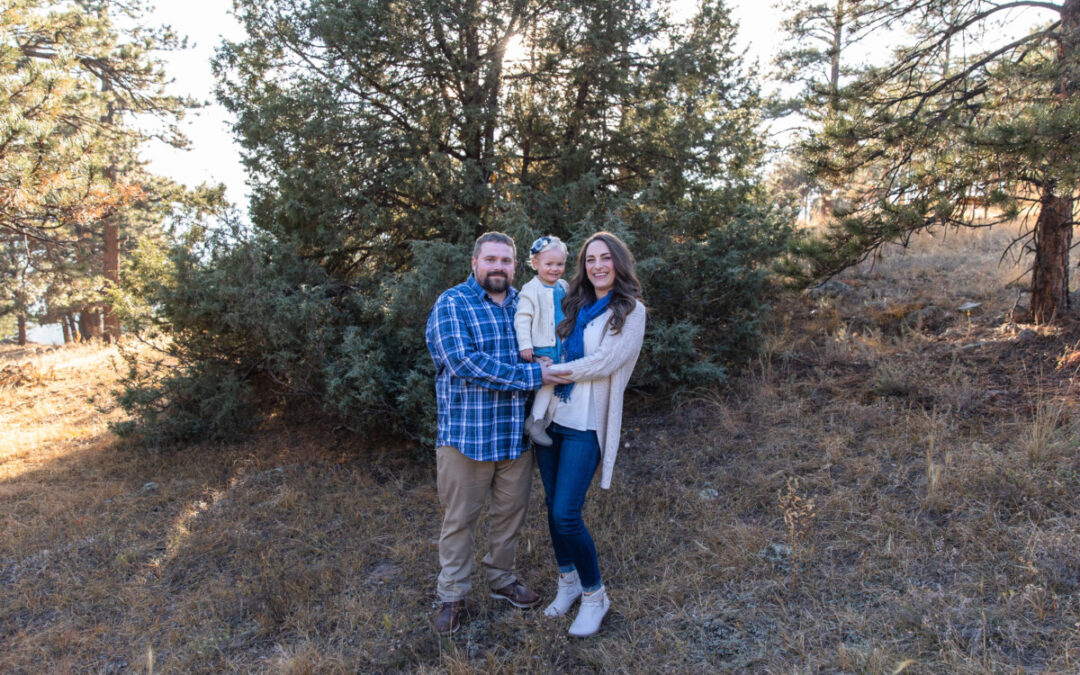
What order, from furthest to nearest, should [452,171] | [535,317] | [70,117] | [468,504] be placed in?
[70,117] → [452,171] → [468,504] → [535,317]

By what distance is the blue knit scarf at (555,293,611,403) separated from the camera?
333 cm

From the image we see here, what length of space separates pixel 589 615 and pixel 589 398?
121 centimetres

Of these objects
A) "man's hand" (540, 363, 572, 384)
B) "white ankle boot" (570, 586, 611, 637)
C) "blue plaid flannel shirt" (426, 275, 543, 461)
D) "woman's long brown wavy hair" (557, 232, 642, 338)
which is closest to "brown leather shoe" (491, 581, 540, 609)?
"white ankle boot" (570, 586, 611, 637)

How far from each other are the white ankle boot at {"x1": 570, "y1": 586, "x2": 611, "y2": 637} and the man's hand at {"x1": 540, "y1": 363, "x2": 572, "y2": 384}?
121 cm

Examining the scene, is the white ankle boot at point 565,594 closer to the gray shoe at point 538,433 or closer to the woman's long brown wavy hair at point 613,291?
the gray shoe at point 538,433

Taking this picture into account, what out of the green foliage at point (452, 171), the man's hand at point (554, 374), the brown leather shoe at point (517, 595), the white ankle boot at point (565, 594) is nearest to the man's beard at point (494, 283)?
the man's hand at point (554, 374)

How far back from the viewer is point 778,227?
6695 millimetres

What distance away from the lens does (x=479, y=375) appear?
3.22m

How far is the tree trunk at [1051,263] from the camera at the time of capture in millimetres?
6754

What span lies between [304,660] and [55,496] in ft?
15.0

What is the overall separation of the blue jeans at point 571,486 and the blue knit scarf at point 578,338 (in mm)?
191

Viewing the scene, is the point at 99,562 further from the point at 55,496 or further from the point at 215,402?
the point at 215,402

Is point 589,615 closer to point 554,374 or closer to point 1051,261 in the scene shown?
point 554,374

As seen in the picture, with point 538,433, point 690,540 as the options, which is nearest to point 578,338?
point 538,433
